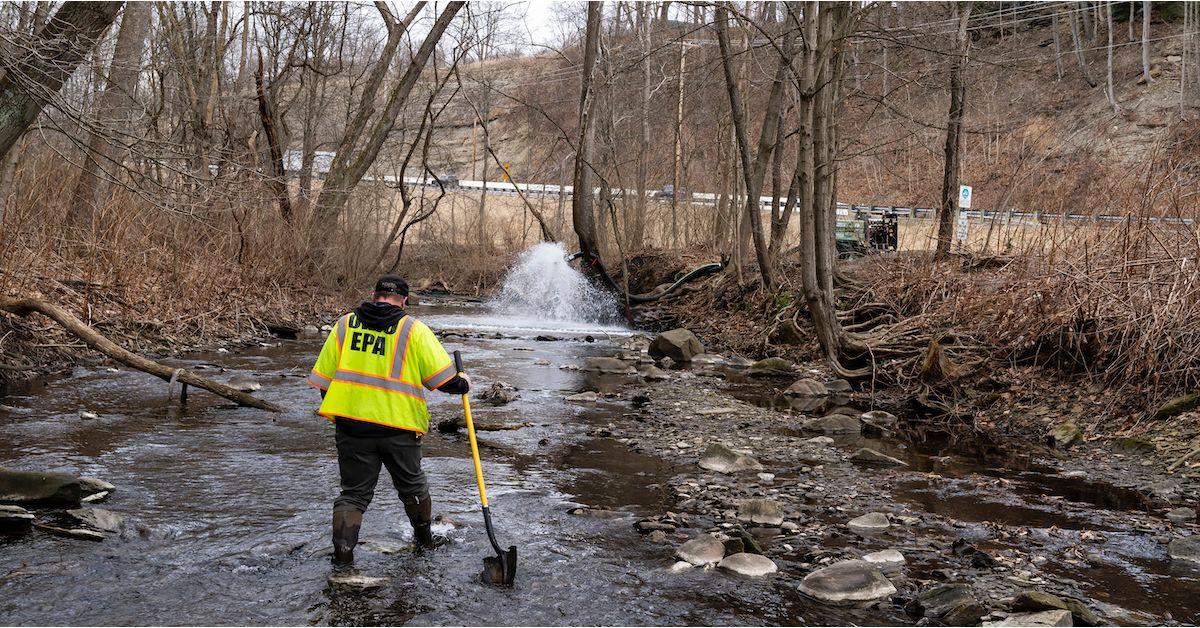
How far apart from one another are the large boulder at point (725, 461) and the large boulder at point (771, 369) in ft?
19.4

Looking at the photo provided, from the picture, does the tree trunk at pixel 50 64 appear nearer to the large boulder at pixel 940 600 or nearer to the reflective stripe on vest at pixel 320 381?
the reflective stripe on vest at pixel 320 381

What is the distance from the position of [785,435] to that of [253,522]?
5652 mm

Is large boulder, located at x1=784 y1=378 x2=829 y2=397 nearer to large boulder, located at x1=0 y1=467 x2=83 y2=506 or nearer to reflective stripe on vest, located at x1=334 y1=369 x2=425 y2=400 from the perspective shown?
reflective stripe on vest, located at x1=334 y1=369 x2=425 y2=400

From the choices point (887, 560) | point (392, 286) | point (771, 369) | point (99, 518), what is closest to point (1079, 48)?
point (771, 369)

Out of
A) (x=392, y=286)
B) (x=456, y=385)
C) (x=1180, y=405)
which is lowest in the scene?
(x=1180, y=405)

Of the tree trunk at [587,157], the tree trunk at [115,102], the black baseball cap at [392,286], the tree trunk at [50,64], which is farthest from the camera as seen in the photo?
the tree trunk at [587,157]

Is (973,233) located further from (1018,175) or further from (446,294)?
(446,294)

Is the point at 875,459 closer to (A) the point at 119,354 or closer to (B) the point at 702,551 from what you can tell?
(B) the point at 702,551

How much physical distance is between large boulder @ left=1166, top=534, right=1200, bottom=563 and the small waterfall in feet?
57.4

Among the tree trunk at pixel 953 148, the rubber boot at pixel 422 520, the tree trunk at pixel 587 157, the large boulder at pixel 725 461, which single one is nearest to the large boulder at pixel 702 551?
the rubber boot at pixel 422 520

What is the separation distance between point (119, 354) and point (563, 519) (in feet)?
18.2

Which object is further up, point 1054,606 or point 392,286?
point 392,286

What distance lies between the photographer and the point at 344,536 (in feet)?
18.7

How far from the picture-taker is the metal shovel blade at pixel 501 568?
5.52m
